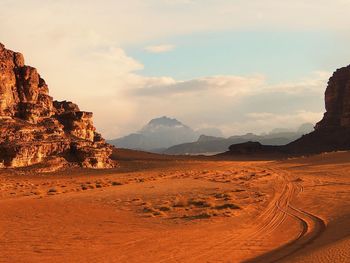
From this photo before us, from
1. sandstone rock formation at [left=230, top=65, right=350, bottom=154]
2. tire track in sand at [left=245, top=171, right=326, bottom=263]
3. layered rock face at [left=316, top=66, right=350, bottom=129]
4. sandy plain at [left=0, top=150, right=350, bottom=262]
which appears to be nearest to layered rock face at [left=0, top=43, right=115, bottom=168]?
sandy plain at [left=0, top=150, right=350, bottom=262]

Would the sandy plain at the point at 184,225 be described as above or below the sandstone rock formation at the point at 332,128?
below

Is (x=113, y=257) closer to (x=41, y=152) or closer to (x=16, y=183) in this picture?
(x=16, y=183)

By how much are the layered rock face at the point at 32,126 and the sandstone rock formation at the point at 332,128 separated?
2133 inches

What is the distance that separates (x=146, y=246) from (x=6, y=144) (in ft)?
123

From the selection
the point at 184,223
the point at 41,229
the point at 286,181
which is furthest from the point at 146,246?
the point at 286,181

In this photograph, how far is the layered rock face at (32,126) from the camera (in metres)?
47.2

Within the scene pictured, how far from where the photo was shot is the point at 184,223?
17344mm

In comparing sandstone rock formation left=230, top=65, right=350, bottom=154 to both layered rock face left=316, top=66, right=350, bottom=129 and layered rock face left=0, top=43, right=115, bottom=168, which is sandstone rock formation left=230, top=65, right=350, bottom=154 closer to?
layered rock face left=316, top=66, right=350, bottom=129

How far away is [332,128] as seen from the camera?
102 m

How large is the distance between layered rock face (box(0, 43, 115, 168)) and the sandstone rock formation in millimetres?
54182

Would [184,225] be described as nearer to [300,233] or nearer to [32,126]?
[300,233]

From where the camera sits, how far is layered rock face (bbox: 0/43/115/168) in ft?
155

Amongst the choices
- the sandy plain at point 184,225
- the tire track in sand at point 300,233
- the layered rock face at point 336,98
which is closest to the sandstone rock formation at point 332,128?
the layered rock face at point 336,98

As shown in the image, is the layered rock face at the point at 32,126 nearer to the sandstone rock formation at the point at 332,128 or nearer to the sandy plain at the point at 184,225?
the sandy plain at the point at 184,225
